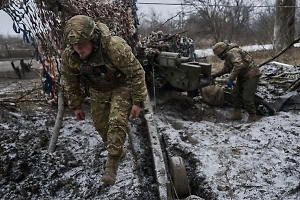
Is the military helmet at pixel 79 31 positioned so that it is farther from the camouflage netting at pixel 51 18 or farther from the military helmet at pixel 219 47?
the military helmet at pixel 219 47

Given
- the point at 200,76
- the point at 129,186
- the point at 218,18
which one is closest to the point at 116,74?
the point at 129,186

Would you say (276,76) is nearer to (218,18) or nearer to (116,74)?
(116,74)

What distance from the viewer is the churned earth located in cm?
370

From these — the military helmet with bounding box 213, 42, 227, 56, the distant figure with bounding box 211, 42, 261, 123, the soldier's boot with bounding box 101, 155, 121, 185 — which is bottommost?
the soldier's boot with bounding box 101, 155, 121, 185

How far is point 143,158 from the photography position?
448 cm

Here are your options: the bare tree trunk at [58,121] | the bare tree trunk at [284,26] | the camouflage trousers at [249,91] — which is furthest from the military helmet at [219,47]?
the bare tree trunk at [284,26]

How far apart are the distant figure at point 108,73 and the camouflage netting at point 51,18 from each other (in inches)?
40.0

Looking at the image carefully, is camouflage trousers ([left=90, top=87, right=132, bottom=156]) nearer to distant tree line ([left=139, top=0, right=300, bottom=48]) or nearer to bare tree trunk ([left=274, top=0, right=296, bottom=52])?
distant tree line ([left=139, top=0, right=300, bottom=48])

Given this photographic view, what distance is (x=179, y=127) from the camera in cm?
585

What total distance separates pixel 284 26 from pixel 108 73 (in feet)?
45.9

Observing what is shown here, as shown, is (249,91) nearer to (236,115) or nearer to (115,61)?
(236,115)

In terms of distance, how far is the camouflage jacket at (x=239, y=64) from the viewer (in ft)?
19.5

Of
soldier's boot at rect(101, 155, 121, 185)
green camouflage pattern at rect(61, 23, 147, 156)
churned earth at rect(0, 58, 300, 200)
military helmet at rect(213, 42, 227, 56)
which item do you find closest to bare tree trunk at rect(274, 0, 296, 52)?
military helmet at rect(213, 42, 227, 56)

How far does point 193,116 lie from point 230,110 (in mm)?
918
